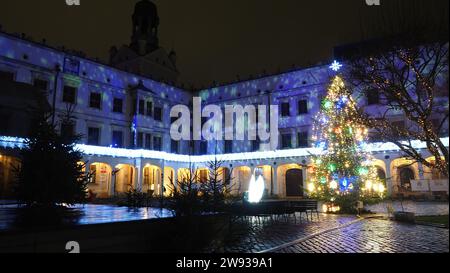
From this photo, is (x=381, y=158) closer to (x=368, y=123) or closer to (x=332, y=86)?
(x=332, y=86)

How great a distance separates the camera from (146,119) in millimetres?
35594

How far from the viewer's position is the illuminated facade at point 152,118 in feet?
95.0

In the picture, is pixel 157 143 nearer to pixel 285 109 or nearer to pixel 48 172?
pixel 285 109

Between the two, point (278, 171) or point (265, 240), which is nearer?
point (265, 240)

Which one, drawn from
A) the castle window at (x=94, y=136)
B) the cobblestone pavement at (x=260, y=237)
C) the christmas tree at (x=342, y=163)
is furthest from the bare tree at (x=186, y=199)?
the castle window at (x=94, y=136)

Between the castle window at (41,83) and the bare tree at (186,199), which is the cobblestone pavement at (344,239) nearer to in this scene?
the bare tree at (186,199)

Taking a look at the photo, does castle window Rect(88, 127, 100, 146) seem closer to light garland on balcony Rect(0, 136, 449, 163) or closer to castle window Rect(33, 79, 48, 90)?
light garland on balcony Rect(0, 136, 449, 163)

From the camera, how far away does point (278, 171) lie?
36.1m

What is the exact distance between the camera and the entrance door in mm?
36219

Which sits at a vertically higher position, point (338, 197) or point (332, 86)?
point (332, 86)

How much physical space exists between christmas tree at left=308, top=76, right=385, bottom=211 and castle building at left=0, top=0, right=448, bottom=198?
8829 mm

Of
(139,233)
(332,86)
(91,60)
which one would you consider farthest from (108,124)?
(139,233)

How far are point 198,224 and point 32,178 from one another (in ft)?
18.0
